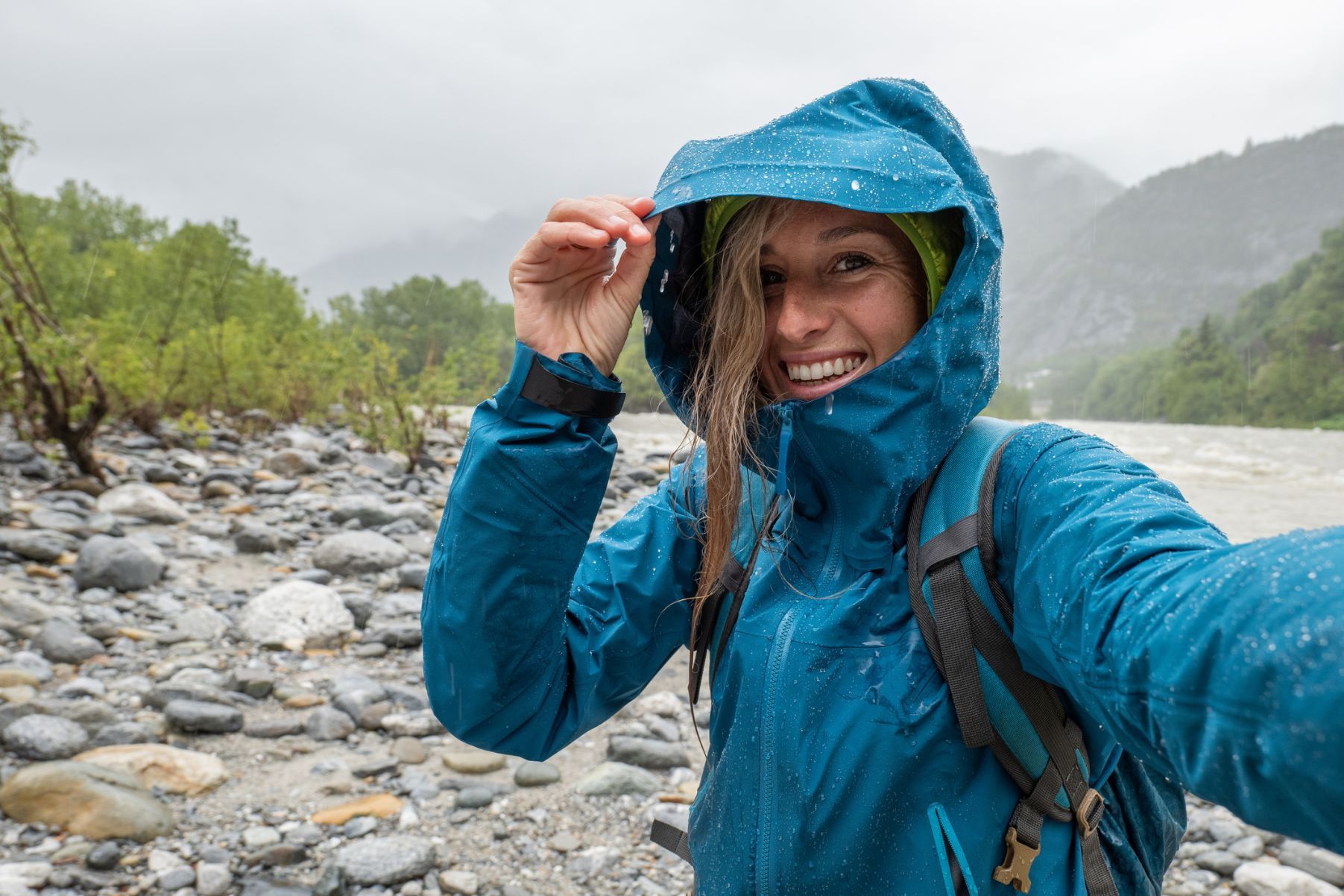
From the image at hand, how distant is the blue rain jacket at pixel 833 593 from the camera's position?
121 cm

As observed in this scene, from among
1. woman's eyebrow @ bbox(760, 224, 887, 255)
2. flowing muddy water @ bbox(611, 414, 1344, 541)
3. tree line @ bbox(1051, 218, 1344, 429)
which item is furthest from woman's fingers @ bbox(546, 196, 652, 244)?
tree line @ bbox(1051, 218, 1344, 429)

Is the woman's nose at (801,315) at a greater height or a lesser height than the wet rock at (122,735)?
greater

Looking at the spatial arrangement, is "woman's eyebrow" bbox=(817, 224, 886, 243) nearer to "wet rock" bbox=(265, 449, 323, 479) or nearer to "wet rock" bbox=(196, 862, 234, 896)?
"wet rock" bbox=(196, 862, 234, 896)

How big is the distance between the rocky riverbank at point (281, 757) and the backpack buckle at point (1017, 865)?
6.65ft

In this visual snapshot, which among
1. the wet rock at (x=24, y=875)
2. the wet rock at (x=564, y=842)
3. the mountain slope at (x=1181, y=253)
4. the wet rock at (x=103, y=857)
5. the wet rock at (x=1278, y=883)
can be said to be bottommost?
the wet rock at (x=1278, y=883)

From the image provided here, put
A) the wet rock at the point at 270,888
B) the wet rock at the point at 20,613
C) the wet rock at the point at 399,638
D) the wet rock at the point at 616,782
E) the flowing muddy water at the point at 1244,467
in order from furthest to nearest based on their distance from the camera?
the flowing muddy water at the point at 1244,467 < the wet rock at the point at 399,638 < the wet rock at the point at 20,613 < the wet rock at the point at 616,782 < the wet rock at the point at 270,888

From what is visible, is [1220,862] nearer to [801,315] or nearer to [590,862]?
[590,862]

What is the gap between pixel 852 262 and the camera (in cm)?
150

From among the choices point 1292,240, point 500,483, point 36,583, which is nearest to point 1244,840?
point 500,483

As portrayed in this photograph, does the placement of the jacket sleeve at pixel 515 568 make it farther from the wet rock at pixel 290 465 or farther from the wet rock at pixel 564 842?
the wet rock at pixel 290 465

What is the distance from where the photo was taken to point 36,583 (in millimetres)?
5133

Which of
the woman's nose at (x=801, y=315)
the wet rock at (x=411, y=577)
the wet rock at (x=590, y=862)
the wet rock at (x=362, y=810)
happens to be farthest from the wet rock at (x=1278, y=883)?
the wet rock at (x=411, y=577)

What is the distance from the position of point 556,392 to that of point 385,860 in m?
2.26

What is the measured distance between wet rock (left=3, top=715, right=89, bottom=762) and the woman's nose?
11.1ft
